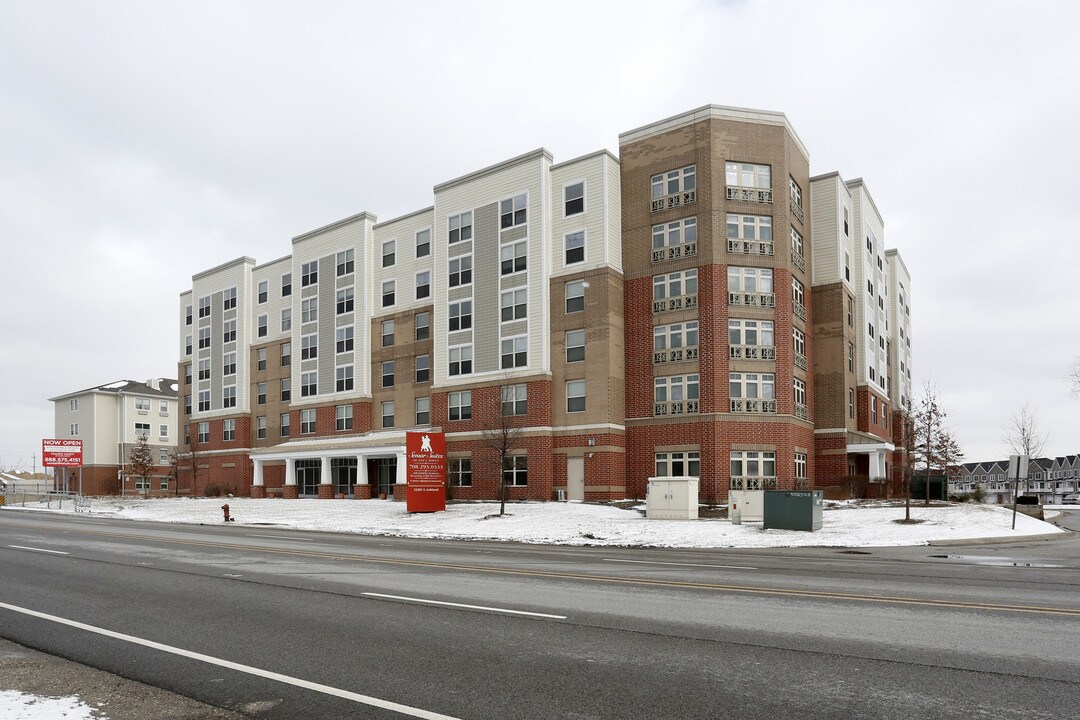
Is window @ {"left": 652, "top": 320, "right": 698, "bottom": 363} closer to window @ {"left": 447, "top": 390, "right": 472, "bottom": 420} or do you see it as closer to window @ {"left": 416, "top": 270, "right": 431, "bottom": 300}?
window @ {"left": 447, "top": 390, "right": 472, "bottom": 420}

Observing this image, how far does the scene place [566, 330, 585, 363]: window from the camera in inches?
1750

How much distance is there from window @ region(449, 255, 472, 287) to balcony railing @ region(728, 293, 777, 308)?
1634 centimetres

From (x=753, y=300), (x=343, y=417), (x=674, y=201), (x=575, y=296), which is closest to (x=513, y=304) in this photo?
(x=575, y=296)

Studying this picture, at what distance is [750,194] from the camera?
4247 cm

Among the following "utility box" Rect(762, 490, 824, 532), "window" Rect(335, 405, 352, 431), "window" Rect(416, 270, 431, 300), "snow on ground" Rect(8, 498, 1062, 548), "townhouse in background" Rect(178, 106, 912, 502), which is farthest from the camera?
"window" Rect(335, 405, 352, 431)

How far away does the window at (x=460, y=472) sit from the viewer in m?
47.9

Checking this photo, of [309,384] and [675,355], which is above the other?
[675,355]

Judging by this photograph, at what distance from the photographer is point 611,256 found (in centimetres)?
4444

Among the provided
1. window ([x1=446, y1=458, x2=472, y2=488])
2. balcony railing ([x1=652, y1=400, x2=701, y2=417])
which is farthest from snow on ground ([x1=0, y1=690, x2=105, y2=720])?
window ([x1=446, y1=458, x2=472, y2=488])

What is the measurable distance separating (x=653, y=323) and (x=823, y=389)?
12.0 meters

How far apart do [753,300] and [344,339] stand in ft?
97.2

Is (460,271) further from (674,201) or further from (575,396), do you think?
(674,201)

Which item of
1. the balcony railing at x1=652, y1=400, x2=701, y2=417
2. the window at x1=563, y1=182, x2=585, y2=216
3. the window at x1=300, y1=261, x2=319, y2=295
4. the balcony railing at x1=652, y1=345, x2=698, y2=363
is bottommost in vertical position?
the balcony railing at x1=652, y1=400, x2=701, y2=417

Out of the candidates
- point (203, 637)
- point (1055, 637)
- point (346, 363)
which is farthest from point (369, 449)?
point (1055, 637)
